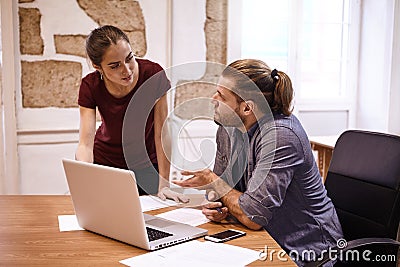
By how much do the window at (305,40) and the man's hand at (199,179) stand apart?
1.96 metres

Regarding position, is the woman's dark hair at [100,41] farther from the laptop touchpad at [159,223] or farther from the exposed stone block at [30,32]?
the exposed stone block at [30,32]

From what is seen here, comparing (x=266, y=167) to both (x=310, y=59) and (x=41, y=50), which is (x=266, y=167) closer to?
(x=41, y=50)

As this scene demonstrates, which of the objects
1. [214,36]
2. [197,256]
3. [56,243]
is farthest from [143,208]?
[214,36]

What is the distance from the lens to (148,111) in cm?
199

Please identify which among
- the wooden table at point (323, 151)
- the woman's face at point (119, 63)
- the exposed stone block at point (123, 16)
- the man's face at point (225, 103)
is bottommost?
the wooden table at point (323, 151)

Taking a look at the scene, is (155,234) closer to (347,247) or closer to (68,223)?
(68,223)

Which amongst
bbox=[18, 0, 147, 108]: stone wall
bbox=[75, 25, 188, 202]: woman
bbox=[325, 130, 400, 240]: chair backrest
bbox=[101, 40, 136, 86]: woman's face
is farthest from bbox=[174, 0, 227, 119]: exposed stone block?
bbox=[325, 130, 400, 240]: chair backrest

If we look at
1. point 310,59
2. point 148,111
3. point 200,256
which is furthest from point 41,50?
point 200,256

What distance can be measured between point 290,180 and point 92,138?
3.16 feet

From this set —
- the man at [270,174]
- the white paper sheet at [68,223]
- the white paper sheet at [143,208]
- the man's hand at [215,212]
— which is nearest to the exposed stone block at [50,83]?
the white paper sheet at [143,208]

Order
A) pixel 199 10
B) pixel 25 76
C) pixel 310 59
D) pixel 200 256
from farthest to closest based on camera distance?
pixel 310 59, pixel 199 10, pixel 25 76, pixel 200 256

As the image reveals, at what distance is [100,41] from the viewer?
2.00 metres

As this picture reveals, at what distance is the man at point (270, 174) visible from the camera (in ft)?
5.28

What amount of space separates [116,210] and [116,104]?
33.1 inches
